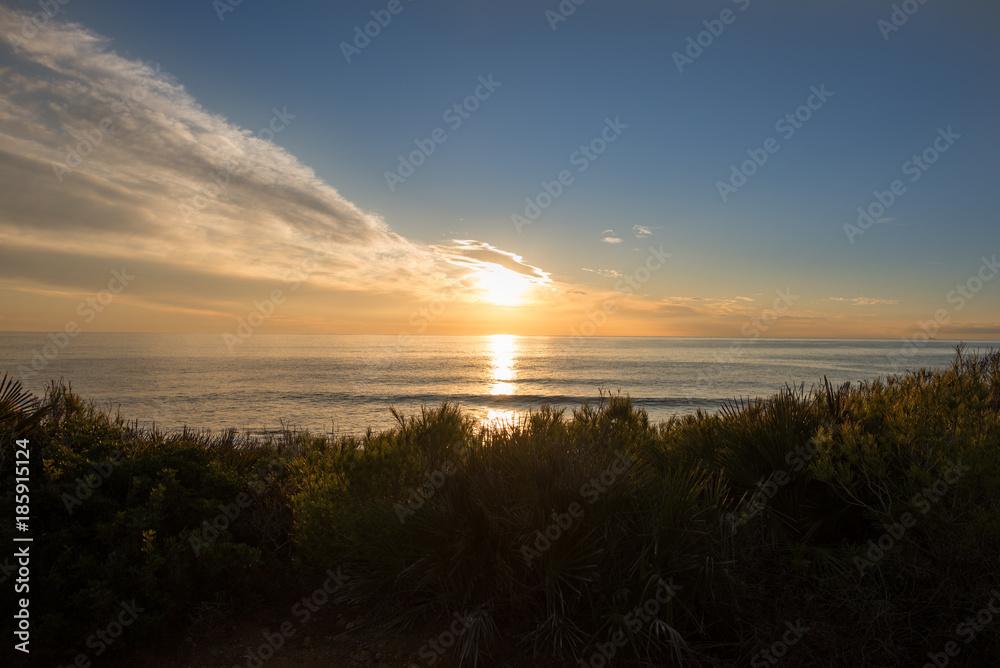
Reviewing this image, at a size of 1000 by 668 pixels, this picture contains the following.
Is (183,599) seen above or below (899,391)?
below

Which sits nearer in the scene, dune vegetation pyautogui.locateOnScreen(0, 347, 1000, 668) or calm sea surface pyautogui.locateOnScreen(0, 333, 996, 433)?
dune vegetation pyautogui.locateOnScreen(0, 347, 1000, 668)

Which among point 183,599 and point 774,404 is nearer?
point 183,599

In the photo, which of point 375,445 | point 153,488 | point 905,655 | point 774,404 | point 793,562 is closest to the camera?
point 905,655

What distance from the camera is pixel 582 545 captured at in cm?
401

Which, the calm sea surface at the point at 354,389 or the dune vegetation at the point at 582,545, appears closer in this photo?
the dune vegetation at the point at 582,545

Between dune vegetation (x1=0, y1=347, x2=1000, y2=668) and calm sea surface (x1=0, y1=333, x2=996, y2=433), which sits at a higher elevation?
dune vegetation (x1=0, y1=347, x2=1000, y2=668)

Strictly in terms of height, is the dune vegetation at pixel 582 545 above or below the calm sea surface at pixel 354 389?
above

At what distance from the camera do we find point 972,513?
382 cm

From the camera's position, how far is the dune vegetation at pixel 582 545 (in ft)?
12.5

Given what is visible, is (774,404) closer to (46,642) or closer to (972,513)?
(972,513)

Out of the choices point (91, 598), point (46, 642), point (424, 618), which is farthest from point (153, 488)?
point (424, 618)

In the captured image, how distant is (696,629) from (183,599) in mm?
4203

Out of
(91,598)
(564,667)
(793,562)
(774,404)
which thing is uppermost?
(774,404)

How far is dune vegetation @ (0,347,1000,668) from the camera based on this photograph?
12.5ft
